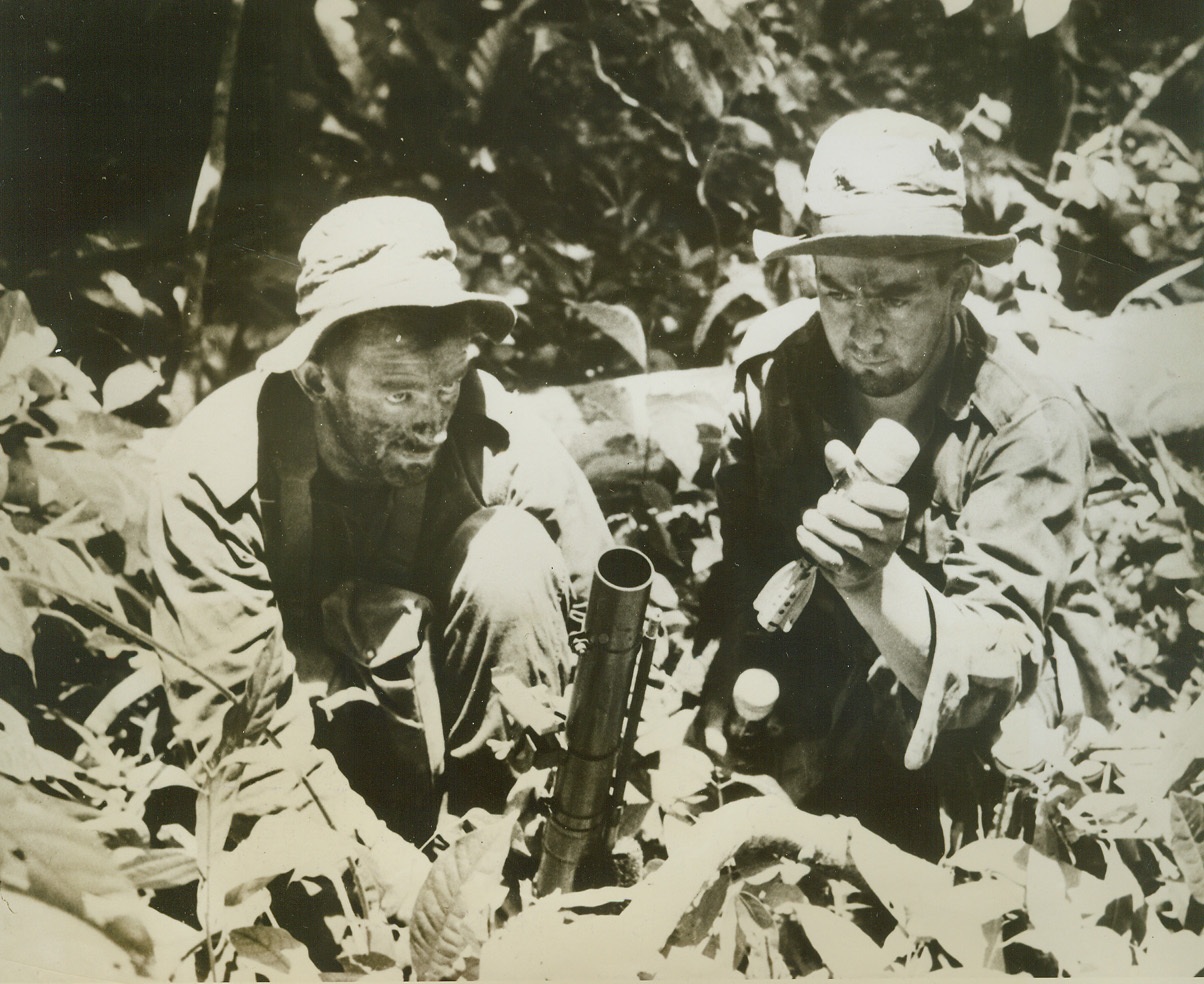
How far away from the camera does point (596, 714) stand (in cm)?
247

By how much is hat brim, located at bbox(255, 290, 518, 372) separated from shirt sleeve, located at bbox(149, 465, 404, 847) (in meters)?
0.35

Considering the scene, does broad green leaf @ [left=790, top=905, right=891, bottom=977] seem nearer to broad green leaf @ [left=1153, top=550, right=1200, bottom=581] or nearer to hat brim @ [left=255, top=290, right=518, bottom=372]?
broad green leaf @ [left=1153, top=550, right=1200, bottom=581]

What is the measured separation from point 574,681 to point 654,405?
2.34 feet

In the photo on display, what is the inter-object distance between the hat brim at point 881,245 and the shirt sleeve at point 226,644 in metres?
1.44

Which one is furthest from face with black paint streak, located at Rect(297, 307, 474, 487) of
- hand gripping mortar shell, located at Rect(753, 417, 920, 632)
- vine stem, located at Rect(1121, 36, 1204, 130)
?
vine stem, located at Rect(1121, 36, 1204, 130)

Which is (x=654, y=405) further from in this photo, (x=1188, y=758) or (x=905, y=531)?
(x=1188, y=758)

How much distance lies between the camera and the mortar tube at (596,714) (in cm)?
245

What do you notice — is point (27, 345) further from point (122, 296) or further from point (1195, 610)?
point (1195, 610)

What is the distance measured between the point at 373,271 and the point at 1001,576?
5.66ft

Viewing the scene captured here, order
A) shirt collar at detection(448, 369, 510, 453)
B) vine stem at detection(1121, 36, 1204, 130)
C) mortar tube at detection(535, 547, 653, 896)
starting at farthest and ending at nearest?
vine stem at detection(1121, 36, 1204, 130) < shirt collar at detection(448, 369, 510, 453) < mortar tube at detection(535, 547, 653, 896)

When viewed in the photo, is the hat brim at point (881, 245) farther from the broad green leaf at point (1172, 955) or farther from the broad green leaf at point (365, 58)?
the broad green leaf at point (1172, 955)

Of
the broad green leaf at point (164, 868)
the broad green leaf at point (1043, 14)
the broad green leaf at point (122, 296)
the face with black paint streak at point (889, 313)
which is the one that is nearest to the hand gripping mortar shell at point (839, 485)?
the face with black paint streak at point (889, 313)

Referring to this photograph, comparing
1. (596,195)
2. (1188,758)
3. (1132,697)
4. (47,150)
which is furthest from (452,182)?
(1188,758)

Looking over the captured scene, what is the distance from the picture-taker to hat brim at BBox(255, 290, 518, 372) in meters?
2.45
